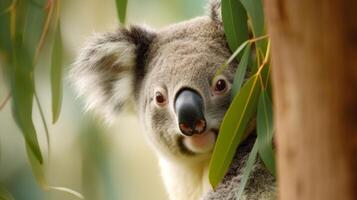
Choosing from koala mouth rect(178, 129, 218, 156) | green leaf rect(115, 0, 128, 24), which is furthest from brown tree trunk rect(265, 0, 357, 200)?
koala mouth rect(178, 129, 218, 156)

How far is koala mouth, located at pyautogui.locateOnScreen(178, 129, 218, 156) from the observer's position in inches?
77.8

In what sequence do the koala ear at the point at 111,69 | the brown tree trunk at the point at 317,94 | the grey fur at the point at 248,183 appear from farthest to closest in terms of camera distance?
the koala ear at the point at 111,69
the grey fur at the point at 248,183
the brown tree trunk at the point at 317,94

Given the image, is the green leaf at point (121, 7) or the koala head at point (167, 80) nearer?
the green leaf at point (121, 7)

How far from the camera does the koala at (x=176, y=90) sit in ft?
6.47

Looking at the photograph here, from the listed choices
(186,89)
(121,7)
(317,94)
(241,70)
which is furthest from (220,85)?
(317,94)

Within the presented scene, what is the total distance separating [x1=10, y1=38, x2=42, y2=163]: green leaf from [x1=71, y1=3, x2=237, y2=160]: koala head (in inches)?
14.7

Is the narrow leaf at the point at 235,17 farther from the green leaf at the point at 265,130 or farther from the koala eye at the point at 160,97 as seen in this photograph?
the koala eye at the point at 160,97

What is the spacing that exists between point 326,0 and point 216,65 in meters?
Answer: 1.12

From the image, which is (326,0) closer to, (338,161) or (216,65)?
(338,161)

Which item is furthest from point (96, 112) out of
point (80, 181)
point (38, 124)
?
point (80, 181)

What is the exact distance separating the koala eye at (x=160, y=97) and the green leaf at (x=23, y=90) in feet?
1.39

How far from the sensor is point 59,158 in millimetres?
3750

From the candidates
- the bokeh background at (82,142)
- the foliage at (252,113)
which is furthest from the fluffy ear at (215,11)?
the bokeh background at (82,142)

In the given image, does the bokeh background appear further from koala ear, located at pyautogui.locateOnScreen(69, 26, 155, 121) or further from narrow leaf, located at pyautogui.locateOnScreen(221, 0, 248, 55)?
narrow leaf, located at pyautogui.locateOnScreen(221, 0, 248, 55)
